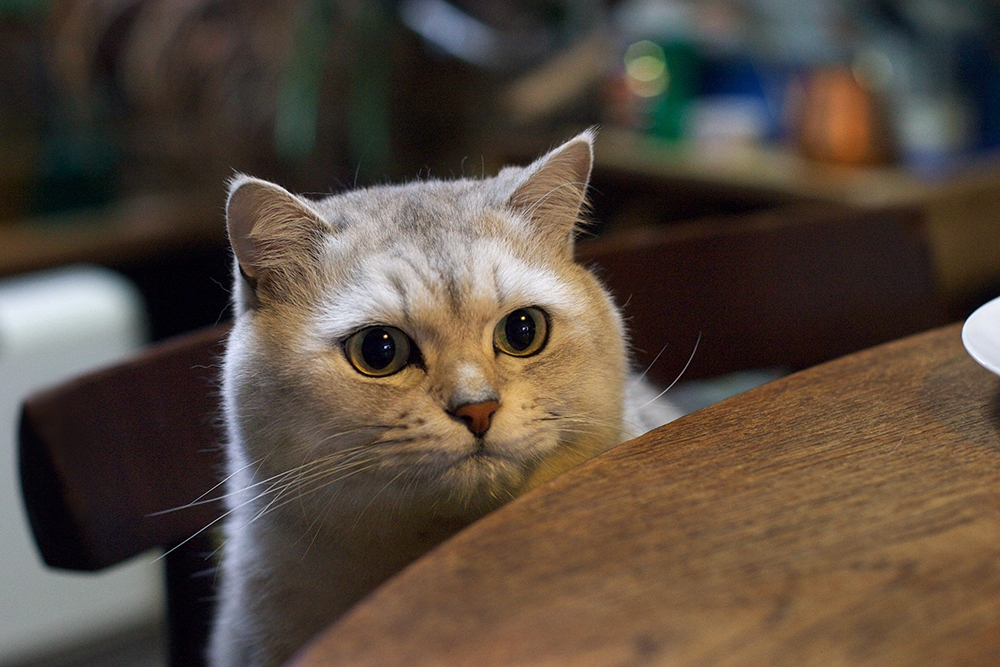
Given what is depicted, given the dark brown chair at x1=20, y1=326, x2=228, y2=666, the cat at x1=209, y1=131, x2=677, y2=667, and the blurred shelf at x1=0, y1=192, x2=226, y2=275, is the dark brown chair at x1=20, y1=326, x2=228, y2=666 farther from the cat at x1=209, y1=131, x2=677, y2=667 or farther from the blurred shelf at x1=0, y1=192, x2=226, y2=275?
the blurred shelf at x1=0, y1=192, x2=226, y2=275

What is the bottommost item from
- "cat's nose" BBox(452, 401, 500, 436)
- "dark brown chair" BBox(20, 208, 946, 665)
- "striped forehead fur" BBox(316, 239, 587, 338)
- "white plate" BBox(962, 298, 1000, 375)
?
"dark brown chair" BBox(20, 208, 946, 665)

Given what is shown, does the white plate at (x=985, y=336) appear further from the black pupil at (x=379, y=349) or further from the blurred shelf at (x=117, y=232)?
the blurred shelf at (x=117, y=232)

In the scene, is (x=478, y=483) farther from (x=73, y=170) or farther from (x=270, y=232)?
(x=73, y=170)

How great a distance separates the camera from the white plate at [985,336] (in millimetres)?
679

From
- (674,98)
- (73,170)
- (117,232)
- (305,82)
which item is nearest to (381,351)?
(305,82)

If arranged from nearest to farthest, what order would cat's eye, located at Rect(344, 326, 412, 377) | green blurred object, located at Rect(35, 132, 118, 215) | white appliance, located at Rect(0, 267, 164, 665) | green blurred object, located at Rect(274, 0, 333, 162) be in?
cat's eye, located at Rect(344, 326, 412, 377) < white appliance, located at Rect(0, 267, 164, 665) < green blurred object, located at Rect(274, 0, 333, 162) < green blurred object, located at Rect(35, 132, 118, 215)

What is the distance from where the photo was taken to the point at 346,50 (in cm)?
275

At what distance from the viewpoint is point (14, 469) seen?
Result: 212 cm

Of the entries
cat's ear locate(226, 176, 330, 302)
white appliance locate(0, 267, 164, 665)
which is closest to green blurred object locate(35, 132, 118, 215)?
white appliance locate(0, 267, 164, 665)

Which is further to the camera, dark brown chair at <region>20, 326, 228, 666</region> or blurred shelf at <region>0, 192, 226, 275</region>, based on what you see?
blurred shelf at <region>0, 192, 226, 275</region>

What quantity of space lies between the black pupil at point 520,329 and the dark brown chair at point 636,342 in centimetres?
27

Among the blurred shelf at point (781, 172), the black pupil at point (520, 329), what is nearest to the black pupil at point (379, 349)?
the black pupil at point (520, 329)

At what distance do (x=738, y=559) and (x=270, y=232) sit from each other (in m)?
0.52

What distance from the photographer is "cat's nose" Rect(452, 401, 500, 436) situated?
74 cm
